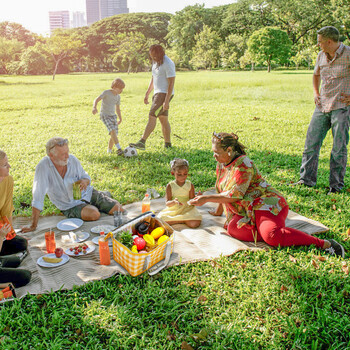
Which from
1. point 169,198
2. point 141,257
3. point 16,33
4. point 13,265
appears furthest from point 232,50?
point 13,265

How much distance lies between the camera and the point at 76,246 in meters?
3.70

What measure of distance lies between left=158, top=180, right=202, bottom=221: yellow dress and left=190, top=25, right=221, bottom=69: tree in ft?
150

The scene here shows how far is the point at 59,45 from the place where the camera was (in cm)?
3469

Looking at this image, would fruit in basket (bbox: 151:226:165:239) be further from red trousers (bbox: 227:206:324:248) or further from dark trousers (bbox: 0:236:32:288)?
dark trousers (bbox: 0:236:32:288)

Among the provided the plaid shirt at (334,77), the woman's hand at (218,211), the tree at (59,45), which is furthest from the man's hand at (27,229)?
the tree at (59,45)

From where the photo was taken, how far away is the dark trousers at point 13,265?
9.88 ft

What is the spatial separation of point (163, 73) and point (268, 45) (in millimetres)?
38890

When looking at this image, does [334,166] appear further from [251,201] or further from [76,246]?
[76,246]

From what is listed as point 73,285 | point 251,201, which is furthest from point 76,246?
point 251,201

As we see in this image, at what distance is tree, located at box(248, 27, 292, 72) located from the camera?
135ft

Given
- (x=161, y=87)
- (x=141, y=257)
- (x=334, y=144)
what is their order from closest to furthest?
(x=141, y=257) < (x=334, y=144) < (x=161, y=87)

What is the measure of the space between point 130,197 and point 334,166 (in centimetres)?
351

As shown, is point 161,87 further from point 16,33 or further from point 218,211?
point 16,33

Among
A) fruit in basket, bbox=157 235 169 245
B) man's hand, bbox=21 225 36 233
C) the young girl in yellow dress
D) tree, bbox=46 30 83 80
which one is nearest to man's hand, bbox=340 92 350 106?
the young girl in yellow dress
